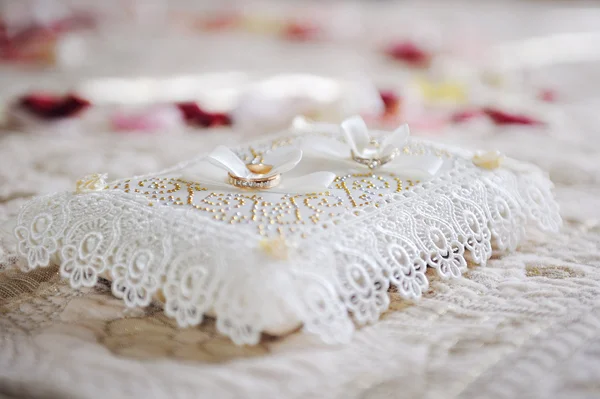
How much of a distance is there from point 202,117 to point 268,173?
2.90 feet

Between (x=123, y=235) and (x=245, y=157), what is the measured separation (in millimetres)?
302

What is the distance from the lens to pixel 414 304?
2.79 feet

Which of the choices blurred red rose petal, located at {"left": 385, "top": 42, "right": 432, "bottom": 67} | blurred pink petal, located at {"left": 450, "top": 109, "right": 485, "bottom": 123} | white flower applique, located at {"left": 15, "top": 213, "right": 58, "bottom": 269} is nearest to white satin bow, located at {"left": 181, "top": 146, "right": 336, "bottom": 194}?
white flower applique, located at {"left": 15, "top": 213, "right": 58, "bottom": 269}

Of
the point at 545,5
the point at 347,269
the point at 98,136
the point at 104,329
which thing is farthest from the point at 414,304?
the point at 545,5

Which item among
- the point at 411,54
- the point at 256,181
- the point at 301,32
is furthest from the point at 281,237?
the point at 301,32

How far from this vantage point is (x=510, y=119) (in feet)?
5.85

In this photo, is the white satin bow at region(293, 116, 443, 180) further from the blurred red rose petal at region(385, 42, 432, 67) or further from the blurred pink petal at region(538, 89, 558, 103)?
the blurred red rose petal at region(385, 42, 432, 67)

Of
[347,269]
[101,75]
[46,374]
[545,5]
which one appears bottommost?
[46,374]

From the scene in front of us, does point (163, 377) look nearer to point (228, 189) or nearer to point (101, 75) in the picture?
point (228, 189)

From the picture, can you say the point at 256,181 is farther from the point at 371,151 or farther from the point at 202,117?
the point at 202,117

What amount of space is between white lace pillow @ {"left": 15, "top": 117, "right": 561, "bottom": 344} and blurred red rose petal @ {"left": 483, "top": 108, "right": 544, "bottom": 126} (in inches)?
30.9

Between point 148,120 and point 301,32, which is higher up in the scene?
point 301,32

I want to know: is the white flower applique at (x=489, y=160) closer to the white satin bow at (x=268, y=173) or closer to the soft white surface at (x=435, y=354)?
the soft white surface at (x=435, y=354)

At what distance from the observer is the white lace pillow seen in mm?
719
